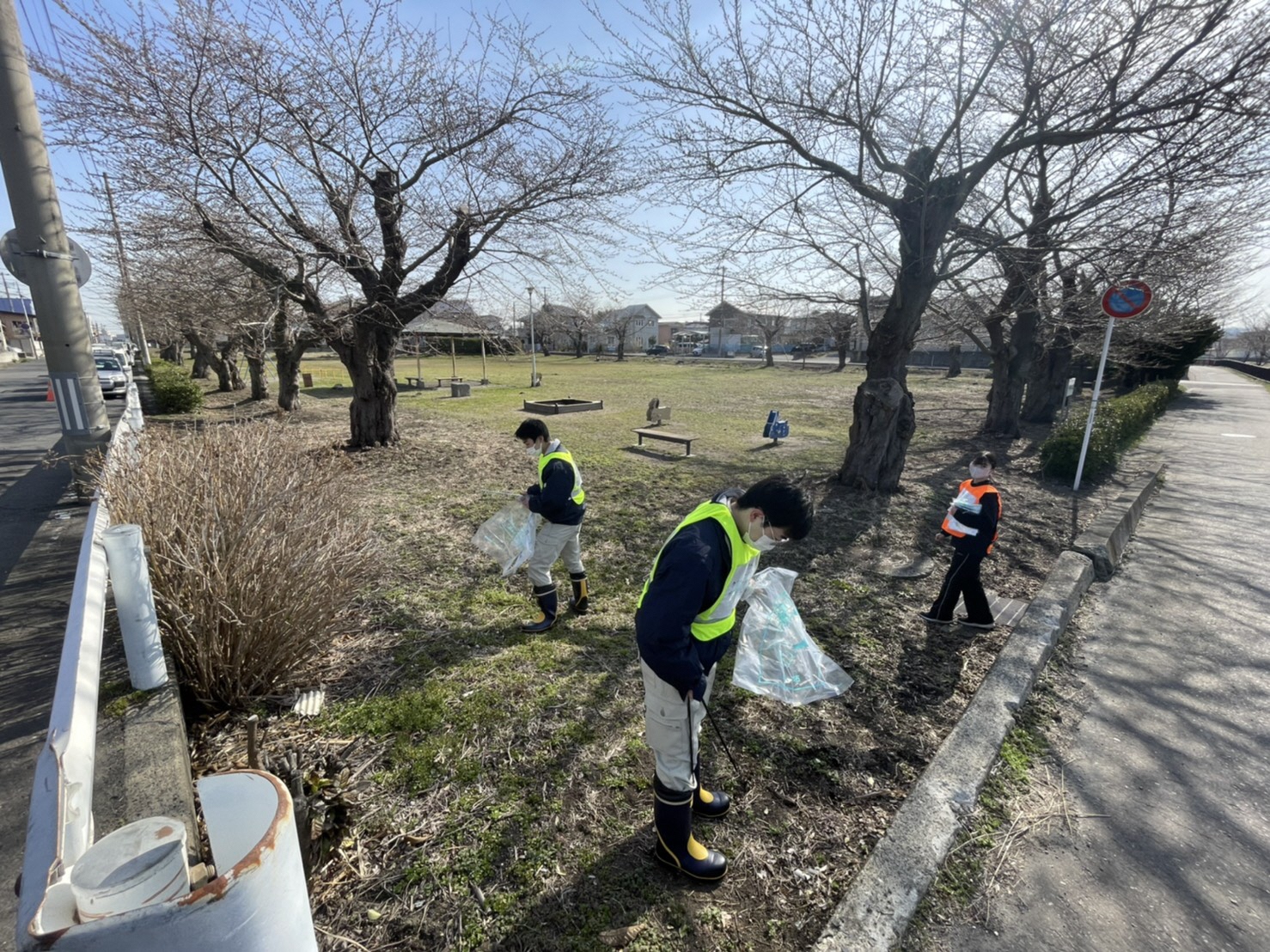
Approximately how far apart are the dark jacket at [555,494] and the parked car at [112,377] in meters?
20.7

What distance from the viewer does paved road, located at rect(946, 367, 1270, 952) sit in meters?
2.27

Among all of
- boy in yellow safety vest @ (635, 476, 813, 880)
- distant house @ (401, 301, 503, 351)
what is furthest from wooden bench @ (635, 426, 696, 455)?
boy in yellow safety vest @ (635, 476, 813, 880)

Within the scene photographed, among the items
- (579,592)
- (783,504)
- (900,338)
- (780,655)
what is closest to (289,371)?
(579,592)

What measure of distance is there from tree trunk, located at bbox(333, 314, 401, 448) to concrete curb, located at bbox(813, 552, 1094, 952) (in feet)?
31.0

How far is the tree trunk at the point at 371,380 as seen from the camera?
32.1 ft

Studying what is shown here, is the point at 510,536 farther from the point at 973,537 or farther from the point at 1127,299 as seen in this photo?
the point at 1127,299

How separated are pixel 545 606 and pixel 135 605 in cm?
241

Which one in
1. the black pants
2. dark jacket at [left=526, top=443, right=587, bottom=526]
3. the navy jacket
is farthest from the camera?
the black pants

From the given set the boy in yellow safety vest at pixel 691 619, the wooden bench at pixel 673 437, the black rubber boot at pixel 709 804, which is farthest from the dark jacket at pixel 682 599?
the wooden bench at pixel 673 437

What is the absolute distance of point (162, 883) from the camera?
98 cm

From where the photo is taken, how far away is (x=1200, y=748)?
3.30 meters

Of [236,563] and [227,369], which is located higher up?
[227,369]

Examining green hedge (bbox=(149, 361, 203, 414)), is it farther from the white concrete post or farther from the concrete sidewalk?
the white concrete post

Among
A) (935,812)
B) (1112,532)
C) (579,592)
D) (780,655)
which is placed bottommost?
(935,812)
